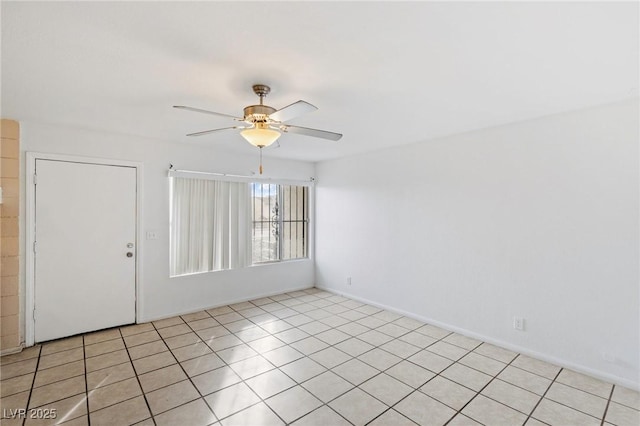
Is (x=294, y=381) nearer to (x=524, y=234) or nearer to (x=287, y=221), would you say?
(x=524, y=234)

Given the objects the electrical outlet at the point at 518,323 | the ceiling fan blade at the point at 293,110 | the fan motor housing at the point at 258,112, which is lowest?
the electrical outlet at the point at 518,323

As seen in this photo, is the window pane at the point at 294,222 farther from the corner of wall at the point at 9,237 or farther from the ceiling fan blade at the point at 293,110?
the corner of wall at the point at 9,237

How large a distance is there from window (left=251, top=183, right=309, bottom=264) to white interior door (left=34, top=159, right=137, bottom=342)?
5.96ft

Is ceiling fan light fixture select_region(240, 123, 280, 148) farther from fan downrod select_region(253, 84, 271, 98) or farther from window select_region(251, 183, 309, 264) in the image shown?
window select_region(251, 183, 309, 264)

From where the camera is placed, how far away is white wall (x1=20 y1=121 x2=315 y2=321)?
11.1 feet

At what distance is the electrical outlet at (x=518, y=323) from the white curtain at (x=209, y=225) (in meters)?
3.62

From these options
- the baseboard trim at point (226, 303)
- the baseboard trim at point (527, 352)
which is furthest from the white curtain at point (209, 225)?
the baseboard trim at point (527, 352)

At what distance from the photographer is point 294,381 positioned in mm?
2572

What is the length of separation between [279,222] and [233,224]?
36.7 inches

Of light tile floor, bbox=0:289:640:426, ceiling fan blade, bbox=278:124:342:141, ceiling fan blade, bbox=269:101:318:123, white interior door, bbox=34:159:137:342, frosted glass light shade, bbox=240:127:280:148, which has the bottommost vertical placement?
light tile floor, bbox=0:289:640:426

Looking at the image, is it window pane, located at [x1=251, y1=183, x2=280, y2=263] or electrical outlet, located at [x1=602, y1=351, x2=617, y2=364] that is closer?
electrical outlet, located at [x1=602, y1=351, x2=617, y2=364]

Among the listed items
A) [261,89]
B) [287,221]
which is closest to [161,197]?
[287,221]

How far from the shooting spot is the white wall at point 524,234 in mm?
2568

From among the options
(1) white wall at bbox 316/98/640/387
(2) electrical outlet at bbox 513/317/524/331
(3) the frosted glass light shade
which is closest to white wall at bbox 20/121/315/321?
(1) white wall at bbox 316/98/640/387
